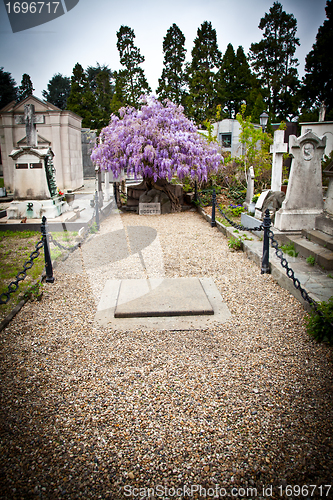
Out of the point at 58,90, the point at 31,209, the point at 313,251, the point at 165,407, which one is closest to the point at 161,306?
the point at 165,407

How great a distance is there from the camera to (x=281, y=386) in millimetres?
2518

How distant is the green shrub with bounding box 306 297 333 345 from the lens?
299 cm

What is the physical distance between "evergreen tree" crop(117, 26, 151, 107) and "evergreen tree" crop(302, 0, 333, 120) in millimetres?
14482

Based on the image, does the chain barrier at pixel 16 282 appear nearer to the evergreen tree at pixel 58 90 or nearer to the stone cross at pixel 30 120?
the stone cross at pixel 30 120

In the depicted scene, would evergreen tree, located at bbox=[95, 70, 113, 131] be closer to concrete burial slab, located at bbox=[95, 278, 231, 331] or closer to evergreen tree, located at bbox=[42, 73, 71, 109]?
evergreen tree, located at bbox=[42, 73, 71, 109]

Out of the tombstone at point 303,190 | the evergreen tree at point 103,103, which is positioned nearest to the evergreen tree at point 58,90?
the evergreen tree at point 103,103

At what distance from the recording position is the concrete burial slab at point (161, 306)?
3.55 m

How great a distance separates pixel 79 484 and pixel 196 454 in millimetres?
698

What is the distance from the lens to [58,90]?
43938 millimetres

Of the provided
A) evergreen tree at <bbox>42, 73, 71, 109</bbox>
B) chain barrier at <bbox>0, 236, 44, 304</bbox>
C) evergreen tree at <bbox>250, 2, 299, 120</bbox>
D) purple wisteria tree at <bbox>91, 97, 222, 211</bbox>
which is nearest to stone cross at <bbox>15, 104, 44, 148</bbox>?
purple wisteria tree at <bbox>91, 97, 222, 211</bbox>

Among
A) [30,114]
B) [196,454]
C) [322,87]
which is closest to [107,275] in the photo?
[196,454]

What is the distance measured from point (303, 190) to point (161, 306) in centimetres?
393

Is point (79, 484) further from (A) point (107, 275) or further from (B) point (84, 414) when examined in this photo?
(A) point (107, 275)

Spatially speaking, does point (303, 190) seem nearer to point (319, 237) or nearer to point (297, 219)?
point (297, 219)
